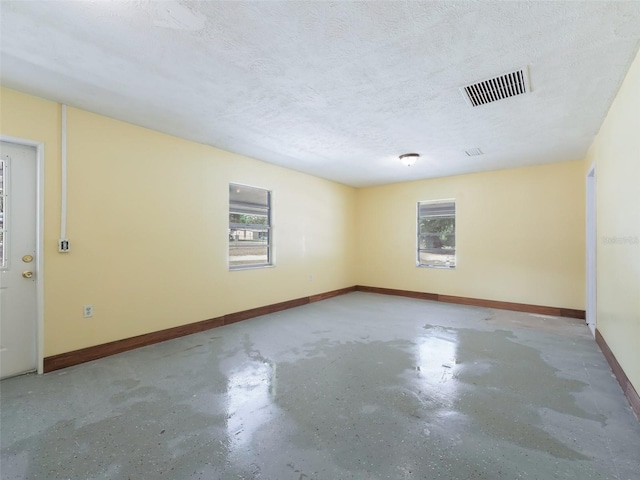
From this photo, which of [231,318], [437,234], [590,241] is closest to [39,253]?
[231,318]

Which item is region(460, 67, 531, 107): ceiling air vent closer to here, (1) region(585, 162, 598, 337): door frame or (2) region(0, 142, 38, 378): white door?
(1) region(585, 162, 598, 337): door frame

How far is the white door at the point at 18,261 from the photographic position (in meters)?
2.65

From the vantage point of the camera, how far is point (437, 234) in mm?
6109

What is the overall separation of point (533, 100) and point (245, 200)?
3829 millimetres

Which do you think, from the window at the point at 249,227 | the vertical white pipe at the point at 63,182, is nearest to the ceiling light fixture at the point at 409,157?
the window at the point at 249,227

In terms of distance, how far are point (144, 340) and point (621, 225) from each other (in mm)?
4866

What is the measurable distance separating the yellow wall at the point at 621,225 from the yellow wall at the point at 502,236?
149 cm

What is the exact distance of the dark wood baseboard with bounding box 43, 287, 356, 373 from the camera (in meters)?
2.84

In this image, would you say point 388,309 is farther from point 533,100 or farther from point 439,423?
point 533,100

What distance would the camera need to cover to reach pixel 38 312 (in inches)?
109

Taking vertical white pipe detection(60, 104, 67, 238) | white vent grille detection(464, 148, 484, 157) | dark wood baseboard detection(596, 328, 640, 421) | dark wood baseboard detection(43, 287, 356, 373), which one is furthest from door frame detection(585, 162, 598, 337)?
vertical white pipe detection(60, 104, 67, 238)

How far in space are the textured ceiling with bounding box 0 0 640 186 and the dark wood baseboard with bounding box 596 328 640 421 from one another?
2.38m

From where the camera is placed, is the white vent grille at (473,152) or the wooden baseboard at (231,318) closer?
the wooden baseboard at (231,318)

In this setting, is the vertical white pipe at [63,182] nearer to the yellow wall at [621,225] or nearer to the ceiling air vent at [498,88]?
the ceiling air vent at [498,88]
